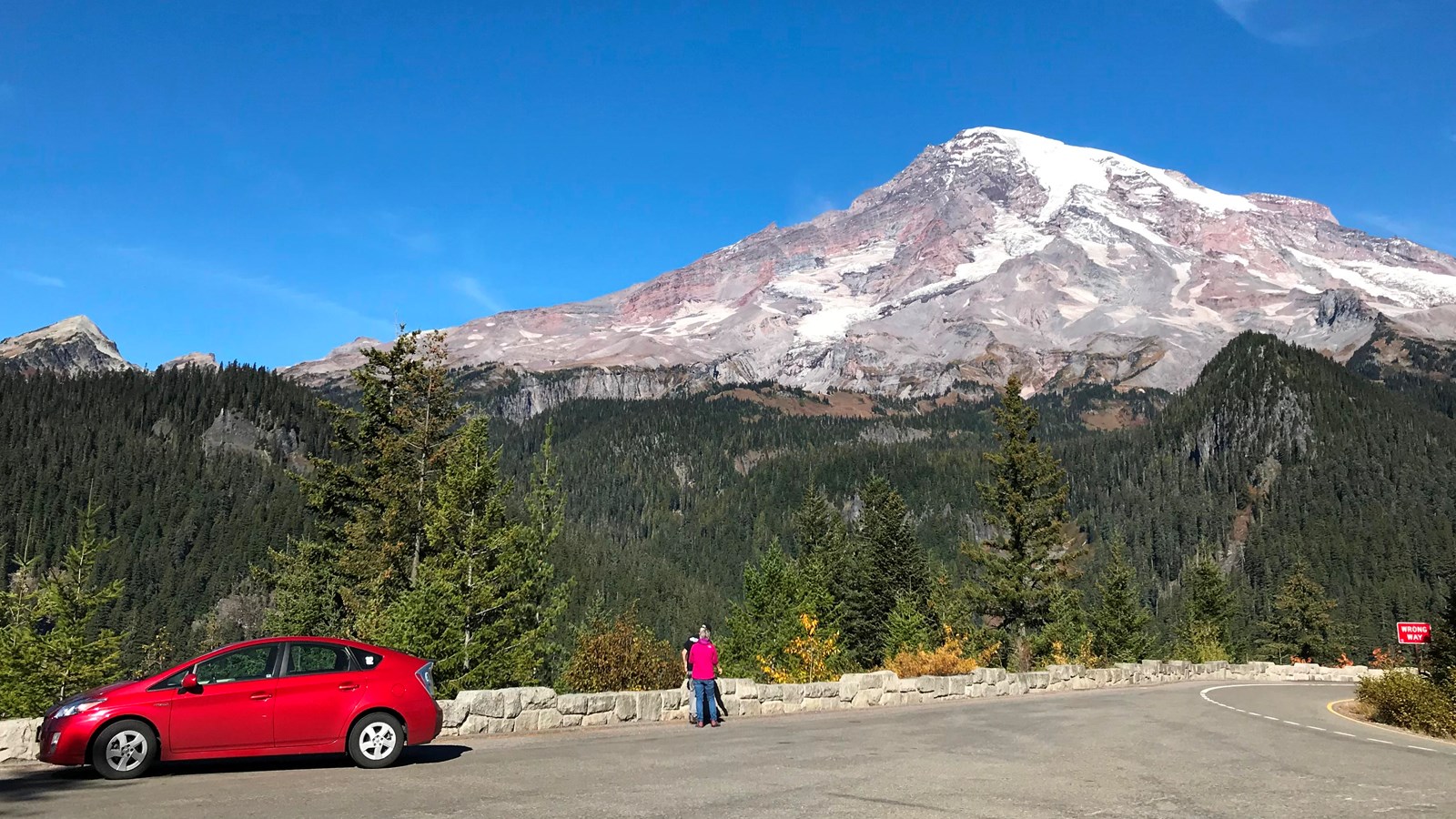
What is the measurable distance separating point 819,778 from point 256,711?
7.02m

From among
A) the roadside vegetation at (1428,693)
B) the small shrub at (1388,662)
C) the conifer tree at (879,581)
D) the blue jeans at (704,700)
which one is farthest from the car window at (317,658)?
the conifer tree at (879,581)

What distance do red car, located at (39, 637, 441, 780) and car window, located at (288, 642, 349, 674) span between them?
0.01 meters

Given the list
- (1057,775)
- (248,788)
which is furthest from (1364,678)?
(248,788)

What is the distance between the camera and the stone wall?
16.4 meters

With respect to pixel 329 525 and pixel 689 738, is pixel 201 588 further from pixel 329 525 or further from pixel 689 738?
pixel 689 738

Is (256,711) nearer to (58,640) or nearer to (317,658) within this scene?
(317,658)

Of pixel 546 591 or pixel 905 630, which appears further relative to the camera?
pixel 905 630

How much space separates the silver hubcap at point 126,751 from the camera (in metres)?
11.4

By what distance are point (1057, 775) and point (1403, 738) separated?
12129 millimetres

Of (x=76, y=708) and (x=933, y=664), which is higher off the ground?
(x=76, y=708)

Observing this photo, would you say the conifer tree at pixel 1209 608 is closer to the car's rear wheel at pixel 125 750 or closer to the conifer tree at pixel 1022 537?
the conifer tree at pixel 1022 537

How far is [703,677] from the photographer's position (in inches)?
729

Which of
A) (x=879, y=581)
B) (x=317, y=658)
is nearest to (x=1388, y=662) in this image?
(x=879, y=581)

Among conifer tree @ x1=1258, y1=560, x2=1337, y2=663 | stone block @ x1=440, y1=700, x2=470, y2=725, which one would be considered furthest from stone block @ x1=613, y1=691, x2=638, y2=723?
conifer tree @ x1=1258, y1=560, x2=1337, y2=663
